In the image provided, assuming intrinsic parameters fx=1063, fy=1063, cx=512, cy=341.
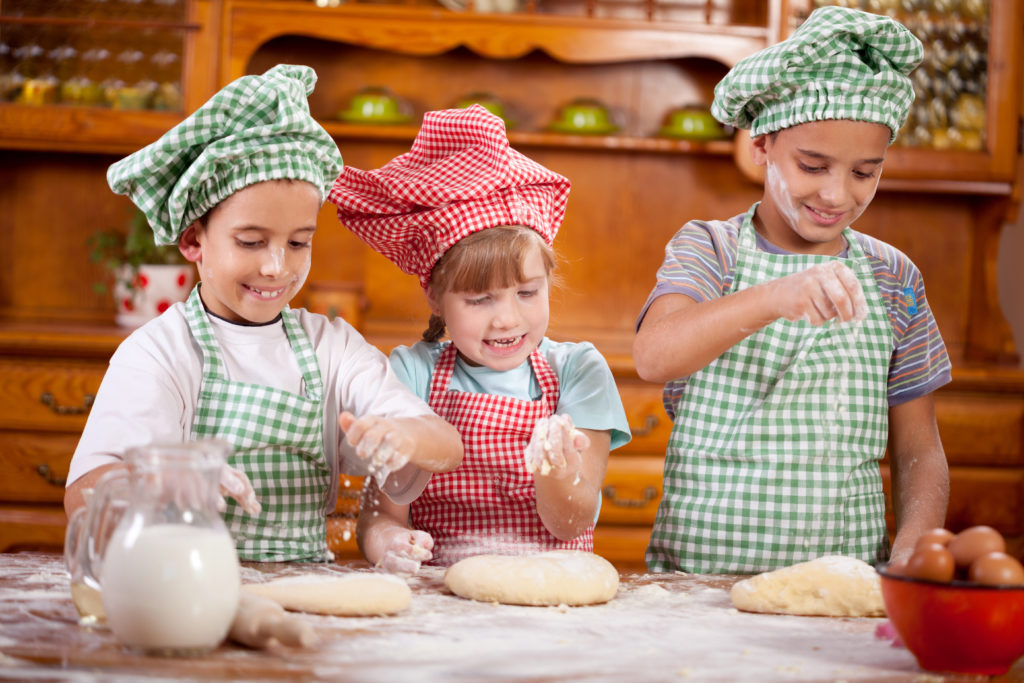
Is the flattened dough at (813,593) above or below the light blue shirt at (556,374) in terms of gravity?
below

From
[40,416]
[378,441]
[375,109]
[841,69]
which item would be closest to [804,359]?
[841,69]

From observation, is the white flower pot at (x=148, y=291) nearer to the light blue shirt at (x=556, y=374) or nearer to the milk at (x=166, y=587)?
the light blue shirt at (x=556, y=374)

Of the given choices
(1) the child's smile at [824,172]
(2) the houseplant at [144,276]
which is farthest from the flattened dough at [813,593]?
(2) the houseplant at [144,276]

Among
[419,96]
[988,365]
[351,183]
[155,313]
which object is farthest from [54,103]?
[988,365]

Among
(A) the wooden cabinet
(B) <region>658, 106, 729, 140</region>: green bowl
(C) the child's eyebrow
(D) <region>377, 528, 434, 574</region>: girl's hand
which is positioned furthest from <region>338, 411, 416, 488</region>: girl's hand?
(B) <region>658, 106, 729, 140</region>: green bowl

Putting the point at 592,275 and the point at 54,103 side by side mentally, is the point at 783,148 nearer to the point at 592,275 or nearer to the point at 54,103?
the point at 592,275

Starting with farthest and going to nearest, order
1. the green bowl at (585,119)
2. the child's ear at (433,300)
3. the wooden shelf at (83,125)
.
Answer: the green bowl at (585,119)
the wooden shelf at (83,125)
the child's ear at (433,300)

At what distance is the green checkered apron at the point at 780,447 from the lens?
1.24 metres

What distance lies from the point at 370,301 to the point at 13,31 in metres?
1.16

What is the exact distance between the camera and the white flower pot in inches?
108

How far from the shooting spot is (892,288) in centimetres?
131

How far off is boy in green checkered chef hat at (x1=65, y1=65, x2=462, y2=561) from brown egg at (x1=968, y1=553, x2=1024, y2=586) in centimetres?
51

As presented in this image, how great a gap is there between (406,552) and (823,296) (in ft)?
1.64

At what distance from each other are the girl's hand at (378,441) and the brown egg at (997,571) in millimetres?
512
